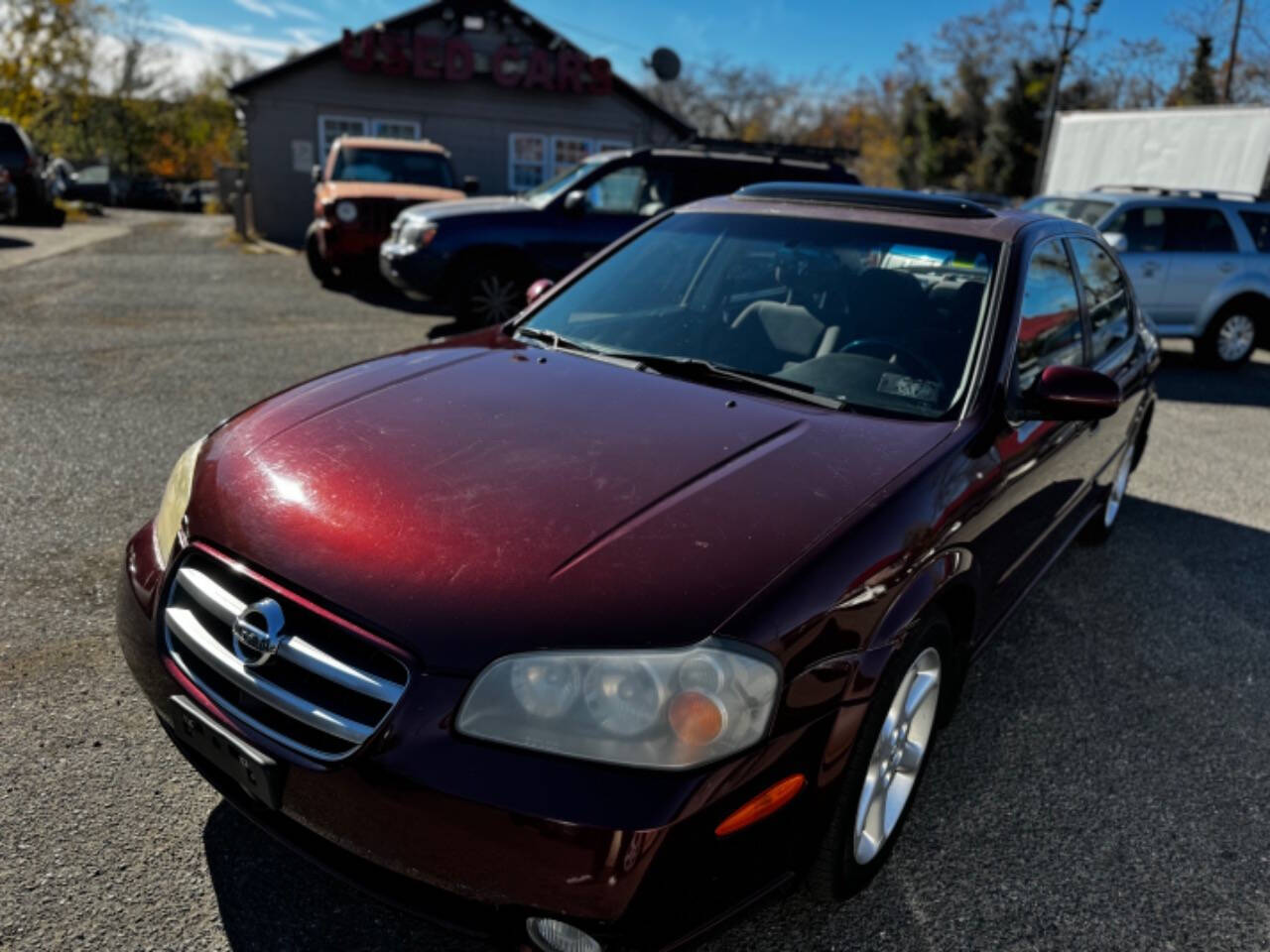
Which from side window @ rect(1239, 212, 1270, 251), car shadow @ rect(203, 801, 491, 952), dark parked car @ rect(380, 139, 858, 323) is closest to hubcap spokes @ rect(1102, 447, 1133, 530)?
car shadow @ rect(203, 801, 491, 952)

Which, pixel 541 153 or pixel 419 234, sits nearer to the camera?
pixel 419 234

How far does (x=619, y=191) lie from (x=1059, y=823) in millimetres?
7827

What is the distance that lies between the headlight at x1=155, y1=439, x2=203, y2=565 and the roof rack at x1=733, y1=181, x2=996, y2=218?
2324mm

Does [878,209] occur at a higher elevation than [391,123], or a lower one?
lower

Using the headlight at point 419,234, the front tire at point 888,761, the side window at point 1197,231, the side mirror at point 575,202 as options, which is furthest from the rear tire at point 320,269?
the front tire at point 888,761

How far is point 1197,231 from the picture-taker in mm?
9914

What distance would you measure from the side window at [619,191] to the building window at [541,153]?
11369mm

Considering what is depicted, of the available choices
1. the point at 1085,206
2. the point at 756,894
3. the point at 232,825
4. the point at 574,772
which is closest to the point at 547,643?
the point at 574,772

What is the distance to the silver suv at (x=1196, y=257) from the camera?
9695mm

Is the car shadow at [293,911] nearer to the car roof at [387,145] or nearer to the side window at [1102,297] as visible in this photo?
the side window at [1102,297]

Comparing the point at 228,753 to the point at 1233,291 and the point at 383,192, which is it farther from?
the point at 1233,291

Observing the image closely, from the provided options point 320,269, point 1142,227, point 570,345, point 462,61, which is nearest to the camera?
point 570,345

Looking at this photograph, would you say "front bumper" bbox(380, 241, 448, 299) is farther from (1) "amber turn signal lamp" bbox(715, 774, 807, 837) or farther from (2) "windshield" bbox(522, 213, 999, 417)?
(1) "amber turn signal lamp" bbox(715, 774, 807, 837)

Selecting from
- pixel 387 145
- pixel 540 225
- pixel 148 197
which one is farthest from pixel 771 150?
pixel 148 197
